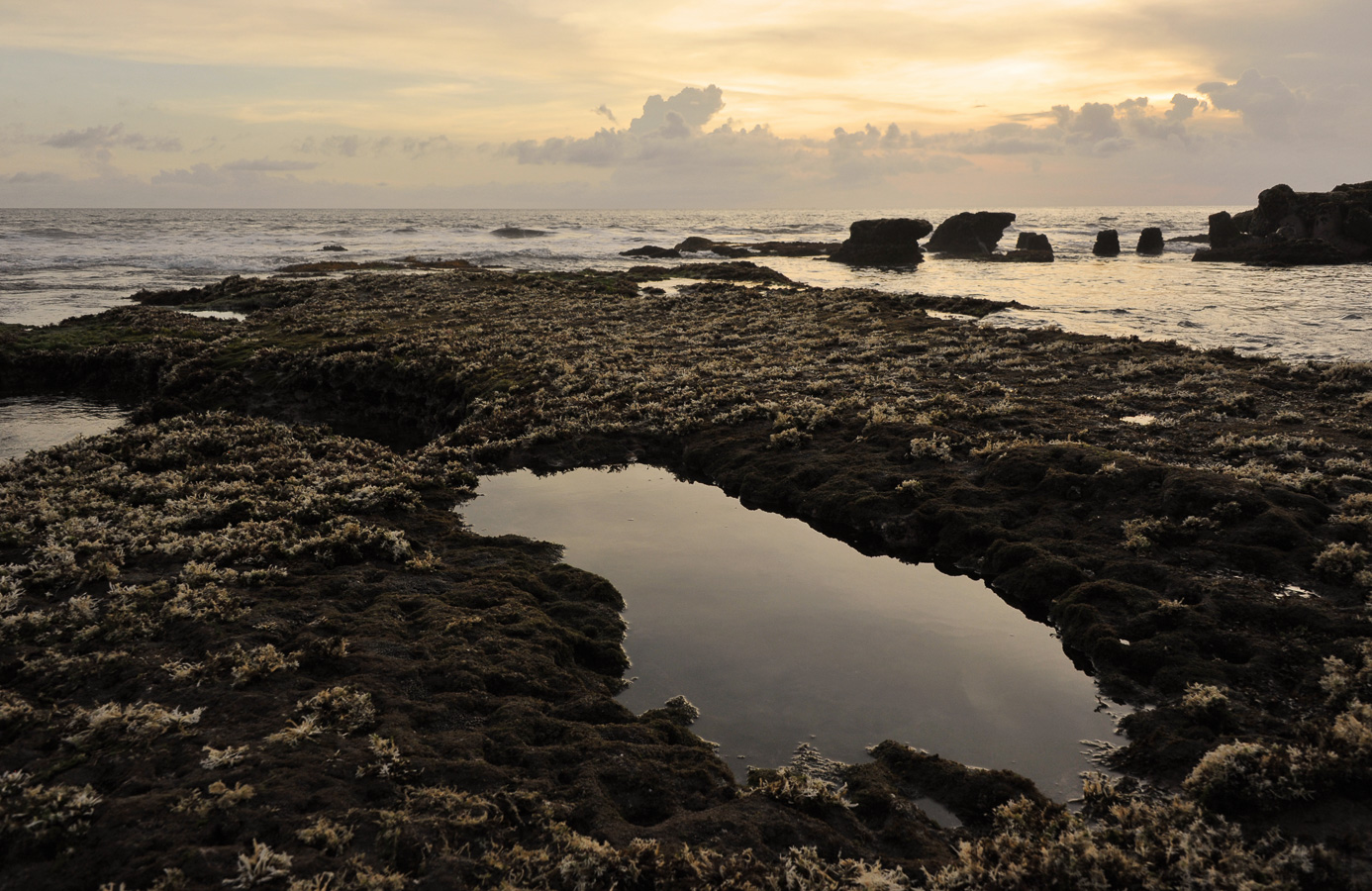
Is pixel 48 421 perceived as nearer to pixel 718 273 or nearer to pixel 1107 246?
pixel 718 273

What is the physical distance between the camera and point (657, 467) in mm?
19344

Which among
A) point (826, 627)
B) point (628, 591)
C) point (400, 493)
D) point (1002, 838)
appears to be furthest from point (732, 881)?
point (400, 493)

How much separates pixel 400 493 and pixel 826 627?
9179 millimetres

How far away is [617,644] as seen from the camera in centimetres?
1105

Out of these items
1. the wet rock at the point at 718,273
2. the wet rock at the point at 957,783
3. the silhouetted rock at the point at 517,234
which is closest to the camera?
the wet rock at the point at 957,783

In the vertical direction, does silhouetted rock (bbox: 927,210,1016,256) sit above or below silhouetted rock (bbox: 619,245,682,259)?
above

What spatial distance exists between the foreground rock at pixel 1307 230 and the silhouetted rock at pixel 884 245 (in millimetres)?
37051

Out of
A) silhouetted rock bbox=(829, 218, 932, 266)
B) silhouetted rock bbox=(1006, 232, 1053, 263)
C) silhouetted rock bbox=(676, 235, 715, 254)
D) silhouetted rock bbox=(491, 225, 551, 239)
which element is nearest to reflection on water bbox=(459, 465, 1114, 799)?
silhouetted rock bbox=(829, 218, 932, 266)

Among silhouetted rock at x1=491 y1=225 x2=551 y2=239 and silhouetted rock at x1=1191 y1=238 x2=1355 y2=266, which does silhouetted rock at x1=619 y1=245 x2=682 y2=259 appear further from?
silhouetted rock at x1=1191 y1=238 x2=1355 y2=266

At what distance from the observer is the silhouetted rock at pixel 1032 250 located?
103 meters

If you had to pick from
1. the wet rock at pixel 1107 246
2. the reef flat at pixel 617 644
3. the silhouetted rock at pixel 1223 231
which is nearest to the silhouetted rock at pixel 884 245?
the wet rock at pixel 1107 246

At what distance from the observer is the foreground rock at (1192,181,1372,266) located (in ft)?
286

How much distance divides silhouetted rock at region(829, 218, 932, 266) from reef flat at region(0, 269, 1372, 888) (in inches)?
3029

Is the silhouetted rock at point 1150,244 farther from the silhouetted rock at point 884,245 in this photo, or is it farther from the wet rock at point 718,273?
the wet rock at point 718,273
